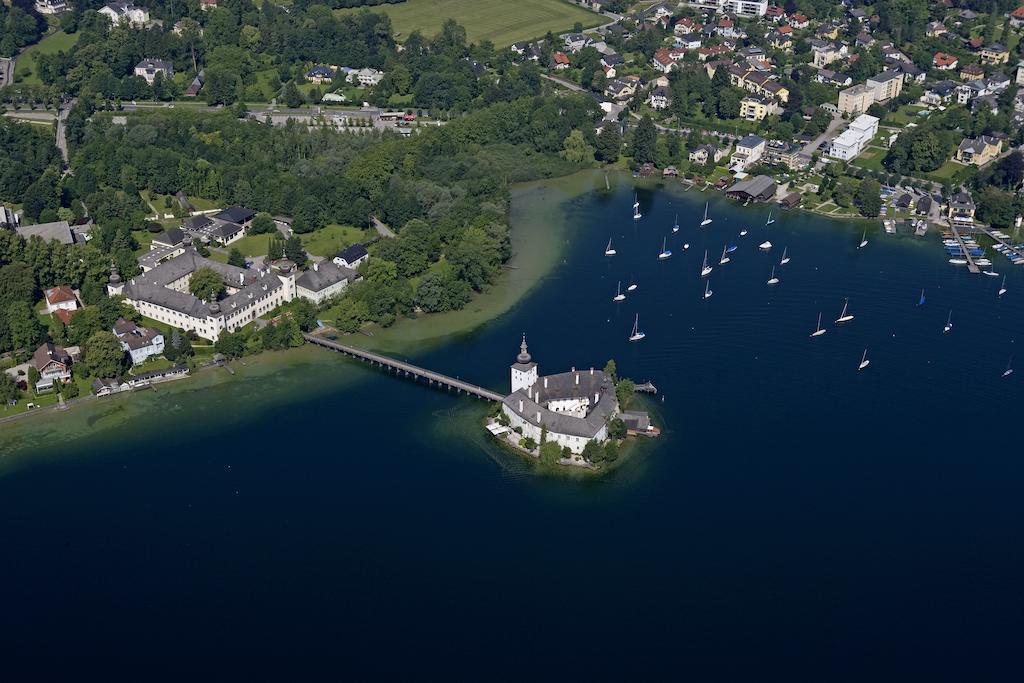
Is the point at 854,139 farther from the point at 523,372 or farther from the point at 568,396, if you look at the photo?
the point at 523,372

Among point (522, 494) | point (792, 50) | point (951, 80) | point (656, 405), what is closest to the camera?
point (522, 494)

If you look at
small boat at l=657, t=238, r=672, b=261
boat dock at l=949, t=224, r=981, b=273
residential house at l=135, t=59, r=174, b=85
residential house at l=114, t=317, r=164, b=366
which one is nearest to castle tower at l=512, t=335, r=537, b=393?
residential house at l=114, t=317, r=164, b=366

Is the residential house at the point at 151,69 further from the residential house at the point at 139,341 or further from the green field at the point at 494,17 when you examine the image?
the residential house at the point at 139,341

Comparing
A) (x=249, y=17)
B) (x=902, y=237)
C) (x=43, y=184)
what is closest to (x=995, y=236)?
(x=902, y=237)

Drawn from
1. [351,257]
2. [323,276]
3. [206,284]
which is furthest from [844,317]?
[206,284]

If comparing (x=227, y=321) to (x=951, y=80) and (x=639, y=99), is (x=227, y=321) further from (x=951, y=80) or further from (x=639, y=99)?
A: (x=951, y=80)
